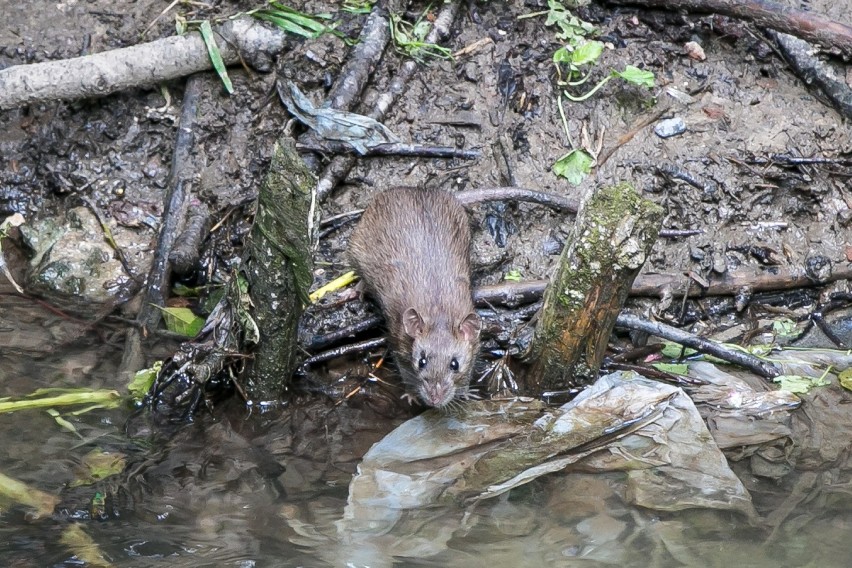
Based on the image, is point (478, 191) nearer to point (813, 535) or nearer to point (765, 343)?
point (765, 343)

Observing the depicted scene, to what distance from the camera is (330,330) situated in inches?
271

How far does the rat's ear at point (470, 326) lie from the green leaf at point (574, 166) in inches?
62.1

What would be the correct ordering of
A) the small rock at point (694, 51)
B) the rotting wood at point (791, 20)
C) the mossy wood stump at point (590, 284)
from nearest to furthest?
1. the mossy wood stump at point (590, 284)
2. the rotting wood at point (791, 20)
3. the small rock at point (694, 51)

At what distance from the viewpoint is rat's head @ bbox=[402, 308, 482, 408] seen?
620cm

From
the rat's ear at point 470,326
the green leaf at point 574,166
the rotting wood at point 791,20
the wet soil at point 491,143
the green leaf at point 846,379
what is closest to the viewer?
the rat's ear at point 470,326

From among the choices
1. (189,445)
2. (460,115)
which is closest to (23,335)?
(189,445)

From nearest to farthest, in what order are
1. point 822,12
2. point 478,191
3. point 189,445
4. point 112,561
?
1. point 112,561
2. point 189,445
3. point 478,191
4. point 822,12

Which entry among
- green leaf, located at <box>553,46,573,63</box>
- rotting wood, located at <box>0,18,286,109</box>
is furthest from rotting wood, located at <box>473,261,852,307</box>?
rotting wood, located at <box>0,18,286,109</box>

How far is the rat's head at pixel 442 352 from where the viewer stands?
6195 mm

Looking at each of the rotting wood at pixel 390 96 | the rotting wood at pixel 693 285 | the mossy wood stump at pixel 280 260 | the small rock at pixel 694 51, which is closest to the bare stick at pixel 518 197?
the rotting wood at pixel 693 285

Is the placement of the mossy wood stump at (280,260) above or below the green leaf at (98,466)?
above

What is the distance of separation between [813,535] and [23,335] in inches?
189

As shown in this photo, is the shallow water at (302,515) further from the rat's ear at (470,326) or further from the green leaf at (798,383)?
the rat's ear at (470,326)

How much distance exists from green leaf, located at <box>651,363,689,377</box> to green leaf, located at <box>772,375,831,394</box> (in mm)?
545
